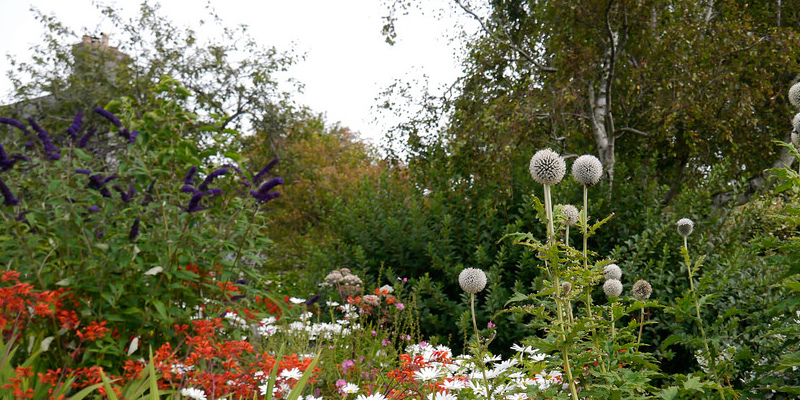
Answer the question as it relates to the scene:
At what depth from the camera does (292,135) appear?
12961mm

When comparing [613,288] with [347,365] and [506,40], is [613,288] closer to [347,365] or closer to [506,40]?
[347,365]

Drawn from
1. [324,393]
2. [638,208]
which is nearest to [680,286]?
[638,208]

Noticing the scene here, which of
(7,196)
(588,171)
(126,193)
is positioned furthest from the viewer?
(126,193)

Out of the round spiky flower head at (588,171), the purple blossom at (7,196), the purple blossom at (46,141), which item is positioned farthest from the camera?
the purple blossom at (46,141)

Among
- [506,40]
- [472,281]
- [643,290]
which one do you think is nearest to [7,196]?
[472,281]

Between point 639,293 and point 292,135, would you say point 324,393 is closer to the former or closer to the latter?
point 639,293

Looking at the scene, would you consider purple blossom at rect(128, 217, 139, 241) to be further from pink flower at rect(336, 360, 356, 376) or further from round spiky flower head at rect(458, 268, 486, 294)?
round spiky flower head at rect(458, 268, 486, 294)

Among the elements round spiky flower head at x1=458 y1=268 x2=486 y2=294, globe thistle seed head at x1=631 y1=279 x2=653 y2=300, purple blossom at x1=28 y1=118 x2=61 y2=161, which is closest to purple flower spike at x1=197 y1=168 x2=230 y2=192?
purple blossom at x1=28 y1=118 x2=61 y2=161

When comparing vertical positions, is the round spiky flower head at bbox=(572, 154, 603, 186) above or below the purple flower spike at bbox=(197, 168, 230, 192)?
below

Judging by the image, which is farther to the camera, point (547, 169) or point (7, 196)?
point (7, 196)

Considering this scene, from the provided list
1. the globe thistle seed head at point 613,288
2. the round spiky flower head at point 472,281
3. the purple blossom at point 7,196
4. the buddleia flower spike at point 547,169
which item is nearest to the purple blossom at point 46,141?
the purple blossom at point 7,196

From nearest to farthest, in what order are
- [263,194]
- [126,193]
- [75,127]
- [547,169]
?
Answer: [547,169] → [263,194] → [126,193] → [75,127]

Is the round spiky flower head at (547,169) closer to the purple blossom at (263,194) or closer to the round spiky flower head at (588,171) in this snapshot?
the round spiky flower head at (588,171)

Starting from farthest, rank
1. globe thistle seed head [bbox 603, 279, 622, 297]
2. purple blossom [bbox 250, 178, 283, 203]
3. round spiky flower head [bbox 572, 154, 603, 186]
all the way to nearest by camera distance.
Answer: purple blossom [bbox 250, 178, 283, 203], globe thistle seed head [bbox 603, 279, 622, 297], round spiky flower head [bbox 572, 154, 603, 186]
